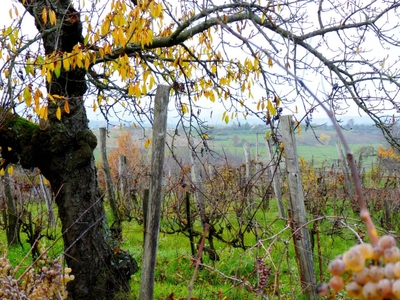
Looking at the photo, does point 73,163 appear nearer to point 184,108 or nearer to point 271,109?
point 184,108

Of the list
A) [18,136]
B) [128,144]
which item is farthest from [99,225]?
[128,144]

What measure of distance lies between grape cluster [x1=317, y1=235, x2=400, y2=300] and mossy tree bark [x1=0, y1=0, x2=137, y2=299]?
4379 millimetres

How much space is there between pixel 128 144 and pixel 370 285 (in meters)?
39.5

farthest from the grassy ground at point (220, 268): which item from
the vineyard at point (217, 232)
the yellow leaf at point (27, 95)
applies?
the yellow leaf at point (27, 95)

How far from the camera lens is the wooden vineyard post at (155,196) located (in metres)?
2.95

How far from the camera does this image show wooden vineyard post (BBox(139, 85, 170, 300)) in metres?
2.95

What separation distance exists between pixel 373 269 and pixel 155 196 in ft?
8.51

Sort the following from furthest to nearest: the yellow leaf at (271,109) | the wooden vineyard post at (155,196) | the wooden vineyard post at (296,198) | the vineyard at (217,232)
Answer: the wooden vineyard post at (296,198) < the vineyard at (217,232) < the yellow leaf at (271,109) < the wooden vineyard post at (155,196)

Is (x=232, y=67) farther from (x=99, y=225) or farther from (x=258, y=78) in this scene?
(x=99, y=225)

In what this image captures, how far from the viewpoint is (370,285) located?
1.42 feet

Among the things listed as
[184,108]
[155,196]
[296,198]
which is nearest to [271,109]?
[296,198]

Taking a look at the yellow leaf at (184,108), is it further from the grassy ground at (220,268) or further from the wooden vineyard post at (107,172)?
the wooden vineyard post at (107,172)

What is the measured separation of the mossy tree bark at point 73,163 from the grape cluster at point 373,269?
4.38m

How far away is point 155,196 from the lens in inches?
117
